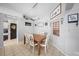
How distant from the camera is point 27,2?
2.04 meters

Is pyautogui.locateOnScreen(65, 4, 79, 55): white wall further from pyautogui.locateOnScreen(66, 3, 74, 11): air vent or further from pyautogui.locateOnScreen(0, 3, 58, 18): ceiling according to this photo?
pyautogui.locateOnScreen(0, 3, 58, 18): ceiling

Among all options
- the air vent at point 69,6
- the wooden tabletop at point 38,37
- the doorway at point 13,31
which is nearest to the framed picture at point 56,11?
the air vent at point 69,6

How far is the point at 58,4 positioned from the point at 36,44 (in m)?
1.02

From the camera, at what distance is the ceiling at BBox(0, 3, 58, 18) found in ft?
6.61

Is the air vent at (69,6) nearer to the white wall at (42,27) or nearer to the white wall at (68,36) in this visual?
the white wall at (68,36)

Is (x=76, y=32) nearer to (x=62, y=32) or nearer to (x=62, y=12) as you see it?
(x=62, y=32)

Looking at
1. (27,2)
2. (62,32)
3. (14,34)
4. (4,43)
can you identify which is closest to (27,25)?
(14,34)

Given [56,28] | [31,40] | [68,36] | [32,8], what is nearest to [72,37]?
[68,36]

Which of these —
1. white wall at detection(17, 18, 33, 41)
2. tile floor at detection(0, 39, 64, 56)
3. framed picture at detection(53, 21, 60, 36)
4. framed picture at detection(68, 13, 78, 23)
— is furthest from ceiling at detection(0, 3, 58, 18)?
tile floor at detection(0, 39, 64, 56)

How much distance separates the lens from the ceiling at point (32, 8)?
6.61ft

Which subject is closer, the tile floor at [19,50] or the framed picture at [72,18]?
the framed picture at [72,18]

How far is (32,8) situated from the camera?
6.74 feet

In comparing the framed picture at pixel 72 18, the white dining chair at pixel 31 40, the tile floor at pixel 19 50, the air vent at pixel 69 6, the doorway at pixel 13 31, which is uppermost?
the air vent at pixel 69 6

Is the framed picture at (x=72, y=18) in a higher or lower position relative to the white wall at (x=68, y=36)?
higher
